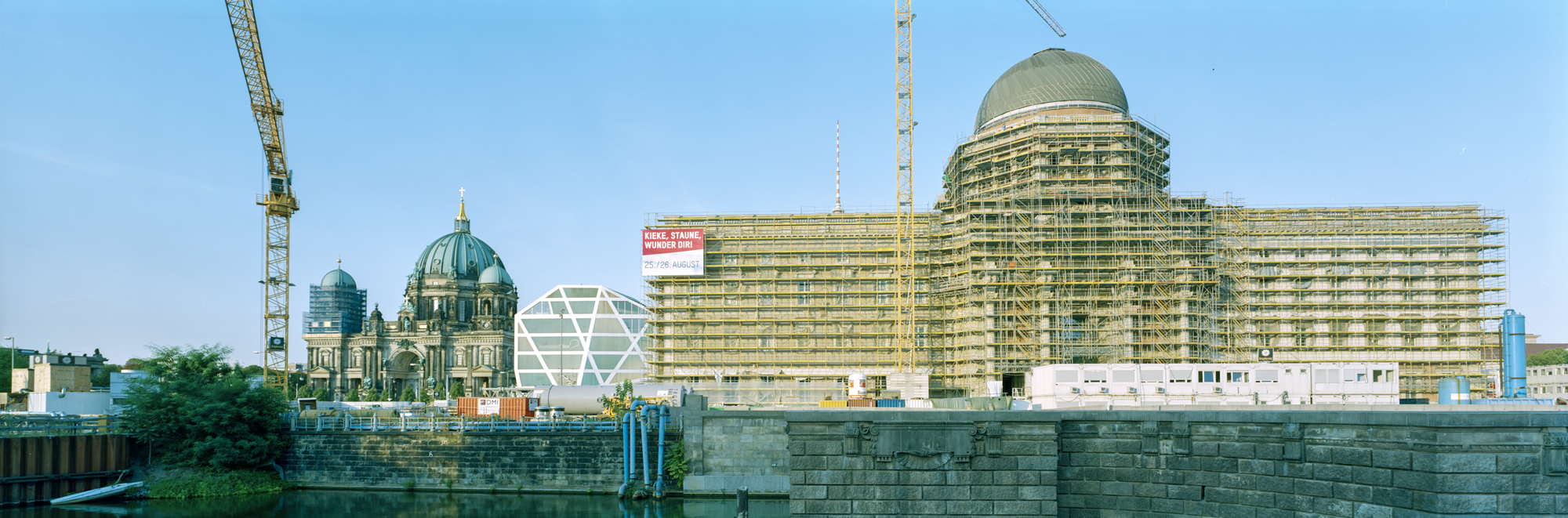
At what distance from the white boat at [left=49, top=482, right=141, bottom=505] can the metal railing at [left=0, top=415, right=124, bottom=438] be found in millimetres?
2630

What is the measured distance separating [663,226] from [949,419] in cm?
5137

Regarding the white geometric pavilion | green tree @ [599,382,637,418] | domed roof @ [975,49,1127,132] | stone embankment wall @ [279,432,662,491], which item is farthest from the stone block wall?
the white geometric pavilion

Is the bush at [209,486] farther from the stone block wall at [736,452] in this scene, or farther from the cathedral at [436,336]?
the cathedral at [436,336]

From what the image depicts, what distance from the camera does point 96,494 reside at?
137 feet

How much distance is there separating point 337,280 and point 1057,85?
13590 centimetres

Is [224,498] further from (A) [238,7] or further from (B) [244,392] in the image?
(A) [238,7]

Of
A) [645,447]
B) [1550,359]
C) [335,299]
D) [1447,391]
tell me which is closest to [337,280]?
[335,299]

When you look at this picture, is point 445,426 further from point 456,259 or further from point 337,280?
point 337,280

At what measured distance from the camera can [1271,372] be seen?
57.5 meters

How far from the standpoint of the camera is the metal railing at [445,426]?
4441cm

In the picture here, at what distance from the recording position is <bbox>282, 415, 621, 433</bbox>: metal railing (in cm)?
4441

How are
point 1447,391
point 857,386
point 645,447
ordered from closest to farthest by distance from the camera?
1. point 645,447
2. point 1447,391
3. point 857,386

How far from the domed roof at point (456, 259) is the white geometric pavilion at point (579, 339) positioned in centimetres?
5058

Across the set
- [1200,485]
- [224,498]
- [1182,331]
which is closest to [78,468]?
[224,498]
